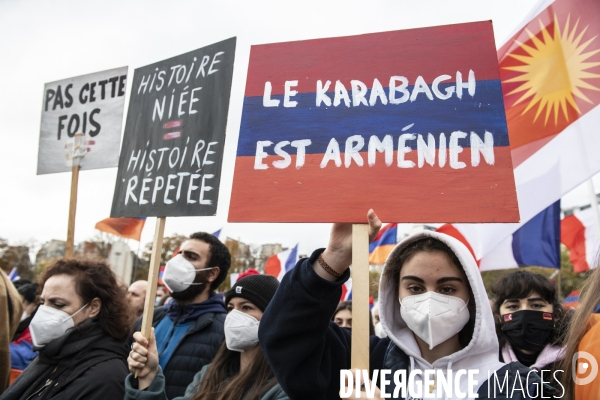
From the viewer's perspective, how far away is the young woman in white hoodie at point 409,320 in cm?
179

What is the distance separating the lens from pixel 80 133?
422 cm

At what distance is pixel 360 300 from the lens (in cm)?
173

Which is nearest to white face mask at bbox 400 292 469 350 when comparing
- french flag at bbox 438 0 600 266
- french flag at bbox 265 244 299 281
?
french flag at bbox 438 0 600 266

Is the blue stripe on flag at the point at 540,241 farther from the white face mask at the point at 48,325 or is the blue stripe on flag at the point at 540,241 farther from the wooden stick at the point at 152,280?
the white face mask at the point at 48,325

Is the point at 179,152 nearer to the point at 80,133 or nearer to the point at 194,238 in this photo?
the point at 194,238

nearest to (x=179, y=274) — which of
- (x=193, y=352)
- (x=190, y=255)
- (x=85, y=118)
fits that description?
(x=190, y=255)

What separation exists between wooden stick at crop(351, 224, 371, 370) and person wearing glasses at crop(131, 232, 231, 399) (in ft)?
6.37

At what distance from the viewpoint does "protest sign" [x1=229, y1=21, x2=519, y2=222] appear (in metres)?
1.88

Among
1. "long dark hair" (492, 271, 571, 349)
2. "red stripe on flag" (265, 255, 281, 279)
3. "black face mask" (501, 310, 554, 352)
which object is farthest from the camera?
"red stripe on flag" (265, 255, 281, 279)

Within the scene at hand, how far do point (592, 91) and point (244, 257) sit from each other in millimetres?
45066

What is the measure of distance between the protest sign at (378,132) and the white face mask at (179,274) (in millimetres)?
1941

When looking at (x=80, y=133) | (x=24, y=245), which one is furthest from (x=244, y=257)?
(x=80, y=133)

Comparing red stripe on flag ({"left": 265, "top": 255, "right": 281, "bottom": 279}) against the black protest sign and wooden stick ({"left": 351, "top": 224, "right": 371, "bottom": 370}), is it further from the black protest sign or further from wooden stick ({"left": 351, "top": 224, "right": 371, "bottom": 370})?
wooden stick ({"left": 351, "top": 224, "right": 371, "bottom": 370})

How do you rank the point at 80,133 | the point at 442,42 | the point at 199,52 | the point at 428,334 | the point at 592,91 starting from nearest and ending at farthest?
the point at 428,334
the point at 442,42
the point at 199,52
the point at 592,91
the point at 80,133
